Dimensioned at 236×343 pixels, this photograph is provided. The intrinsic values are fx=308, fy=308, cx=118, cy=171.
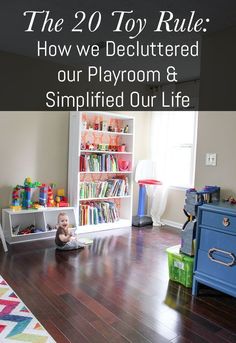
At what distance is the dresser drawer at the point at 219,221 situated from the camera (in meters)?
2.37

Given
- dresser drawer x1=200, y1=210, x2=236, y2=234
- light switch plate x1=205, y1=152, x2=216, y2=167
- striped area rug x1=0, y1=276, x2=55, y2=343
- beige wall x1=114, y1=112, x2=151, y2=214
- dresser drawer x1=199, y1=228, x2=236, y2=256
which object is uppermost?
beige wall x1=114, y1=112, x2=151, y2=214

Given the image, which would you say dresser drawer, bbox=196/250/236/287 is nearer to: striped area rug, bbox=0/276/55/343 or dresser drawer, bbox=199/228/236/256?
dresser drawer, bbox=199/228/236/256

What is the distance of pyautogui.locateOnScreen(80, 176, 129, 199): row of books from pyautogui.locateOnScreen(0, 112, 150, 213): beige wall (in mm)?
331

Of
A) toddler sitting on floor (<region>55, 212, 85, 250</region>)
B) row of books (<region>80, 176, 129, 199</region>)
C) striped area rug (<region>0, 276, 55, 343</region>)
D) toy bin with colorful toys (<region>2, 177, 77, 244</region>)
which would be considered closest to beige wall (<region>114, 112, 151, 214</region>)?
row of books (<region>80, 176, 129, 199</region>)

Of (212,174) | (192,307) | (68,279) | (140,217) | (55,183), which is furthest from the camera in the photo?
(140,217)

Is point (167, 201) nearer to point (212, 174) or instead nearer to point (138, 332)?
point (212, 174)

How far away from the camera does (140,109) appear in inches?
213

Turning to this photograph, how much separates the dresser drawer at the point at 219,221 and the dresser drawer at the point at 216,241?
48 millimetres

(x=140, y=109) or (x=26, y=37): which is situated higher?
(x=26, y=37)

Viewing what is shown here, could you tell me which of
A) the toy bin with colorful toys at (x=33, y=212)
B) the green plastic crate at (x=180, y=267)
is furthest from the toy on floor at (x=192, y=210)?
the toy bin with colorful toys at (x=33, y=212)

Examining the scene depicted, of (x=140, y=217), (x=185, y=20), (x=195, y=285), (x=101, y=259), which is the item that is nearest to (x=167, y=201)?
(x=140, y=217)

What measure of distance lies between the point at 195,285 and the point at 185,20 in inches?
97.4

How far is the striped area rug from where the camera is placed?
193cm

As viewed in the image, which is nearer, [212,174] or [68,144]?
[212,174]
